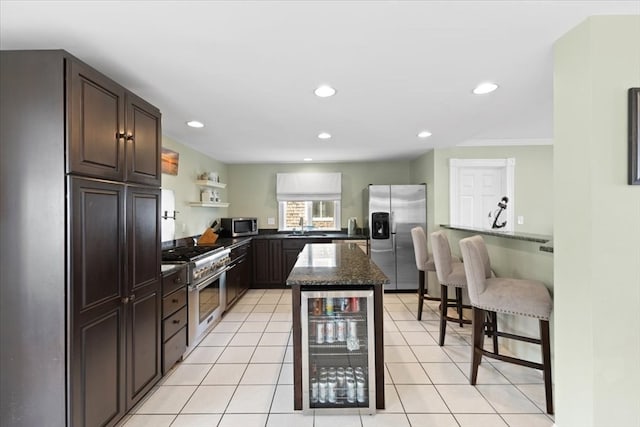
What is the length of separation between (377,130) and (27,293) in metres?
3.15

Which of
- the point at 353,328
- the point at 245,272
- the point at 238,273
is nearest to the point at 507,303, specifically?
the point at 353,328

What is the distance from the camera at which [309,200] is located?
18.5 feet

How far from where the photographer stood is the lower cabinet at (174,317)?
7.69 feet

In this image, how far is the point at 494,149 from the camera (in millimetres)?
4199

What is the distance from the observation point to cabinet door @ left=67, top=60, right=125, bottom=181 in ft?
4.90

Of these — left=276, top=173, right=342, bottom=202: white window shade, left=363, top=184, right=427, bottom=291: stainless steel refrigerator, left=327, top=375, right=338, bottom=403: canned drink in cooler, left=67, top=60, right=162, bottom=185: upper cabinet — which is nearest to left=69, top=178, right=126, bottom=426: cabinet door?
A: left=67, top=60, right=162, bottom=185: upper cabinet

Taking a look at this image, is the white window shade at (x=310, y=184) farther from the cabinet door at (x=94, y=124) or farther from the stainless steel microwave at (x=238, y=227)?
the cabinet door at (x=94, y=124)

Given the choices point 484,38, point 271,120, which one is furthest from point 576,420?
point 271,120

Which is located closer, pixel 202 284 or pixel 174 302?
pixel 174 302

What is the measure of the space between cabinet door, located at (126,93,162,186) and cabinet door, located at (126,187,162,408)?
10cm

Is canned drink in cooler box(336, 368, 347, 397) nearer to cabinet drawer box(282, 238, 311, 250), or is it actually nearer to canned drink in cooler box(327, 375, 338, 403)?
canned drink in cooler box(327, 375, 338, 403)

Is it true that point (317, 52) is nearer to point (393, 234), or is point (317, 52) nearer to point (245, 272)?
point (393, 234)

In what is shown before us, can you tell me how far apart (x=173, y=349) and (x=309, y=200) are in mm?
3612

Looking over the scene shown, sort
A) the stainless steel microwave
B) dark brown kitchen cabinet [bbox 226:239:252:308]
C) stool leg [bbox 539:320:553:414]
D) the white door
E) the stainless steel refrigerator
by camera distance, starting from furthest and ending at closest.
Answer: the stainless steel microwave, the stainless steel refrigerator, the white door, dark brown kitchen cabinet [bbox 226:239:252:308], stool leg [bbox 539:320:553:414]
